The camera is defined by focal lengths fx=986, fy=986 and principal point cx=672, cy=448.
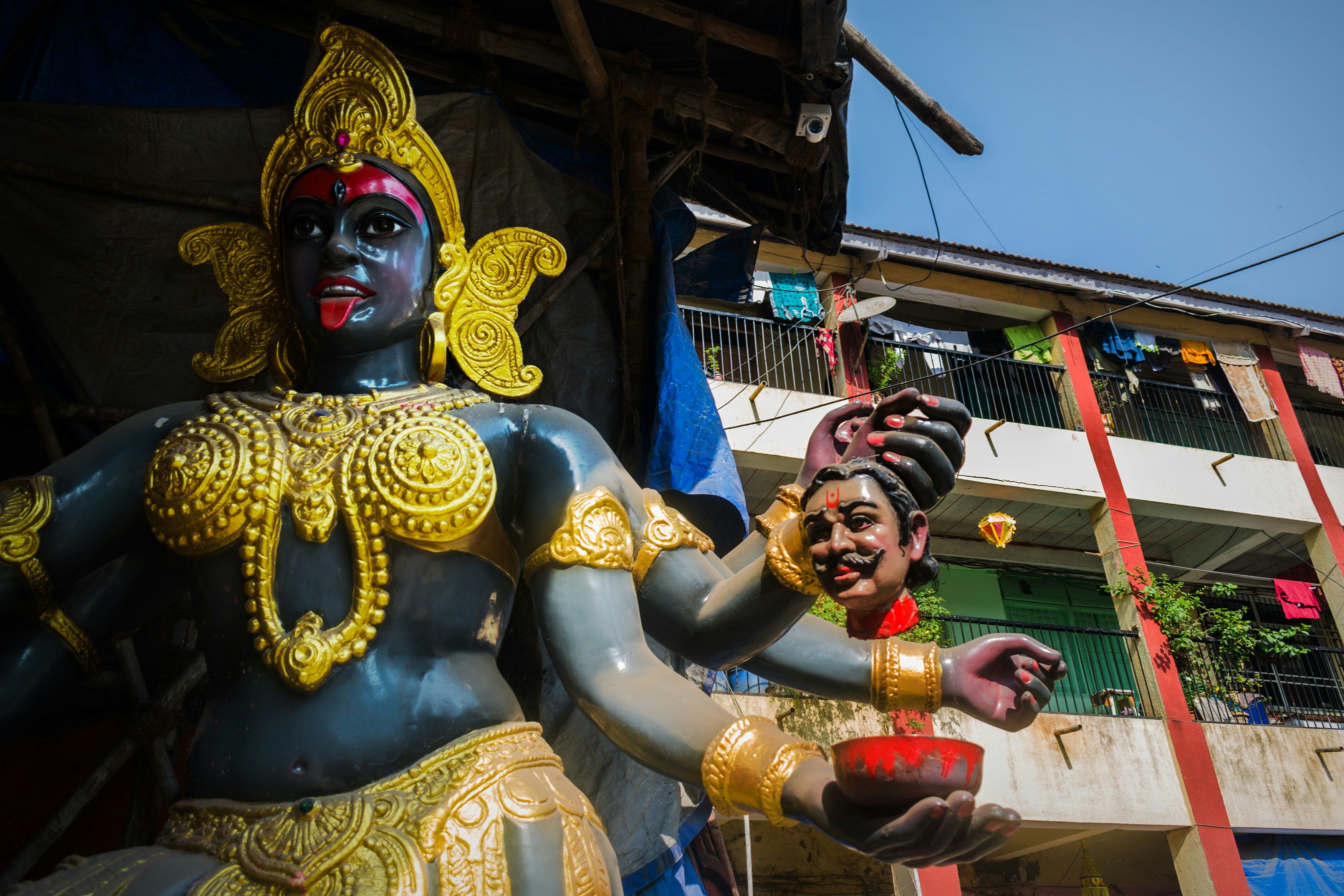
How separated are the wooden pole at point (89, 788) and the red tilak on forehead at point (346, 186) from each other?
1.43 m

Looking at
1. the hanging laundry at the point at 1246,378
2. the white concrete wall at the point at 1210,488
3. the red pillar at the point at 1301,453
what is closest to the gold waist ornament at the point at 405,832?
the white concrete wall at the point at 1210,488

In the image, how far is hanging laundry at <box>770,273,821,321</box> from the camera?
40.9 ft

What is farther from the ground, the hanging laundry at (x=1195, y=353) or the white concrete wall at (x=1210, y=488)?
the hanging laundry at (x=1195, y=353)

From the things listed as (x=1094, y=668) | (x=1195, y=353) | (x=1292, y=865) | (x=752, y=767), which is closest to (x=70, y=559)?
(x=752, y=767)

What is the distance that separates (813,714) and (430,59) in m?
7.82

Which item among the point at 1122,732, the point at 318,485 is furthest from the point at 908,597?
the point at 1122,732

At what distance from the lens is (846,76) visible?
11.2 feet

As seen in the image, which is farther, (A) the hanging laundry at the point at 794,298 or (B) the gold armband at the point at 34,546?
(A) the hanging laundry at the point at 794,298

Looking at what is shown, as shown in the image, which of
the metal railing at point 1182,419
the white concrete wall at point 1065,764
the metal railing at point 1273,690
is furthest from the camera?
the metal railing at point 1182,419

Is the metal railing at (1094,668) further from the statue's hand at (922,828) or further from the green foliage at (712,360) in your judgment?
the statue's hand at (922,828)

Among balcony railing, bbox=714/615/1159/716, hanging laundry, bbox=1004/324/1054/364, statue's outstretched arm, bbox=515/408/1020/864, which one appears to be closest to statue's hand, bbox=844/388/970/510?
statue's outstretched arm, bbox=515/408/1020/864

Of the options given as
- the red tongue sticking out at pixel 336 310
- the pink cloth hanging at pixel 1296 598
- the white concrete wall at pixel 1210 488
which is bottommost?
the red tongue sticking out at pixel 336 310

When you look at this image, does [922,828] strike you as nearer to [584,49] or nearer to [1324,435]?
[584,49]

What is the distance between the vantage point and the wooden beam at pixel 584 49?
10.1 feet
